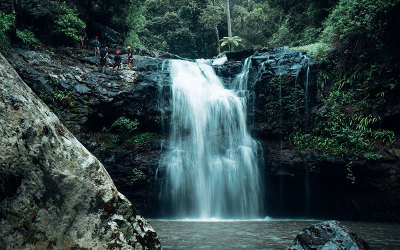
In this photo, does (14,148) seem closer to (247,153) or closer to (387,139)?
(247,153)

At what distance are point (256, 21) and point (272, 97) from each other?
18.8 meters

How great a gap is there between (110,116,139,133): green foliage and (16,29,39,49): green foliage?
5548 mm

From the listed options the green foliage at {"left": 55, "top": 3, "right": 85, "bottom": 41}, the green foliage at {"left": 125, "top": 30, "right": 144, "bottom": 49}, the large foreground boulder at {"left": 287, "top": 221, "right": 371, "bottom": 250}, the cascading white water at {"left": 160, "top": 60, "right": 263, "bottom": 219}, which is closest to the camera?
the large foreground boulder at {"left": 287, "top": 221, "right": 371, "bottom": 250}

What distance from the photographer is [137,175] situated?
10664 millimetres

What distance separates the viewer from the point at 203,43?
29031mm

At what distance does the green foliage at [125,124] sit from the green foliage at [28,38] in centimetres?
555

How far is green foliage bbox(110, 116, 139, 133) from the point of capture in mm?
11469

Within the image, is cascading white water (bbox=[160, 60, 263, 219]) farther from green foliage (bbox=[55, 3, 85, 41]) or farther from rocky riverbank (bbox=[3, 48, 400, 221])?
green foliage (bbox=[55, 3, 85, 41])

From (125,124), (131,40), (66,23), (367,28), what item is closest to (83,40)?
(66,23)

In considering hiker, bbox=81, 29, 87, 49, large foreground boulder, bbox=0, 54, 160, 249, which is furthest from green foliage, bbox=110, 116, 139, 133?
large foreground boulder, bbox=0, 54, 160, 249

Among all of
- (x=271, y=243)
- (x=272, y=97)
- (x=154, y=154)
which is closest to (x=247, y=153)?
(x=272, y=97)

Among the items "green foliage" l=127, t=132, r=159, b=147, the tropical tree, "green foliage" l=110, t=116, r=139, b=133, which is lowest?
"green foliage" l=127, t=132, r=159, b=147

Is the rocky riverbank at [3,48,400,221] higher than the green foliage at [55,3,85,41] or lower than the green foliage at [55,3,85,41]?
lower

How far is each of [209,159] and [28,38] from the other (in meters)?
10.4
